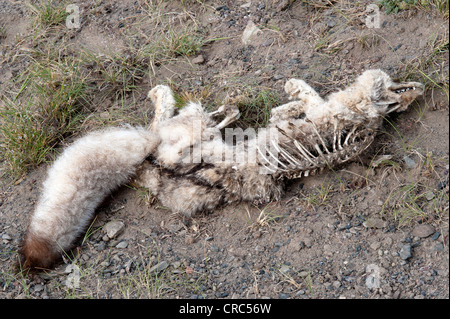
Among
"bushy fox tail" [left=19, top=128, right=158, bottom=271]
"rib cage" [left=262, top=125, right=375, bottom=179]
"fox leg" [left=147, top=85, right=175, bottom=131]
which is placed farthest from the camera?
"fox leg" [left=147, top=85, right=175, bottom=131]

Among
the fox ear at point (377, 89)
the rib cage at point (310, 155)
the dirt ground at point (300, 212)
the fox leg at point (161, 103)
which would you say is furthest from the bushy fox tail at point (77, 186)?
the fox ear at point (377, 89)

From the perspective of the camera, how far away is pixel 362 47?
4.89 m

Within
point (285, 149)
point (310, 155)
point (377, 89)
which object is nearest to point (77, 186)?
point (285, 149)

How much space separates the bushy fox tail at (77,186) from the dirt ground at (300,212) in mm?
166

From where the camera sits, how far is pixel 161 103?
4.82 m

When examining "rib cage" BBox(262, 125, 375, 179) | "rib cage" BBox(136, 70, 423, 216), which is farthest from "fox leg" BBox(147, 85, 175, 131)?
"rib cage" BBox(262, 125, 375, 179)

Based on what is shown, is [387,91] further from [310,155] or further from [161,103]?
[161,103]

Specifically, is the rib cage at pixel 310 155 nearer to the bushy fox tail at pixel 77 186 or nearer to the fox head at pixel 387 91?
the fox head at pixel 387 91

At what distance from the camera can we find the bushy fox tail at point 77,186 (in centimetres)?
387

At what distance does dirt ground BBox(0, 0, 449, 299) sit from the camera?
3697mm

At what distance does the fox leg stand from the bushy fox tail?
0.34 m

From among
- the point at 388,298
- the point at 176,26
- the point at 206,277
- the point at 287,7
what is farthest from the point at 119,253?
the point at 287,7

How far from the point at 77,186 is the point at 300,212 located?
186cm

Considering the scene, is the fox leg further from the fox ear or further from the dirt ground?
the fox ear
